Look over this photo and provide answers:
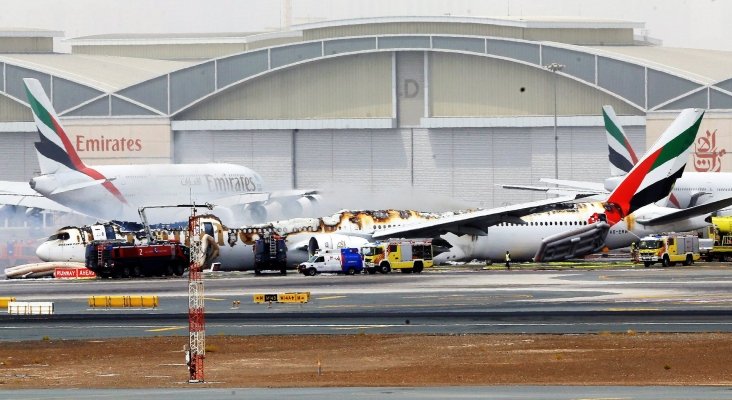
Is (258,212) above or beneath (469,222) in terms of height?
above

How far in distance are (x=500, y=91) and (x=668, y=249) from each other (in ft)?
140

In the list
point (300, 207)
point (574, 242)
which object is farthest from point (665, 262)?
point (300, 207)

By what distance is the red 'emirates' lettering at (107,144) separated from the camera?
5064 inches

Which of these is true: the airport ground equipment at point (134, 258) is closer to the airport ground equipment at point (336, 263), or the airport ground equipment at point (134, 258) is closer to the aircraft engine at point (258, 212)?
the airport ground equipment at point (336, 263)

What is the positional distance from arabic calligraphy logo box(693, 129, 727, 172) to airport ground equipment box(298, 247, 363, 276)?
48918 mm

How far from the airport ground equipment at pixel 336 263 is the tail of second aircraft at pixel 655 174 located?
15.9 metres

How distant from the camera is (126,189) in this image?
336 feet

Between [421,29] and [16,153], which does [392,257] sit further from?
[16,153]

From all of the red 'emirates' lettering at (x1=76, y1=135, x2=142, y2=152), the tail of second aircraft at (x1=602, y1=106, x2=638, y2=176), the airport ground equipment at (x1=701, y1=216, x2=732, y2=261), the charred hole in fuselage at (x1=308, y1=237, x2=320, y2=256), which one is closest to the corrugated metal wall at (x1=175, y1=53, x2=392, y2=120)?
the red 'emirates' lettering at (x1=76, y1=135, x2=142, y2=152)

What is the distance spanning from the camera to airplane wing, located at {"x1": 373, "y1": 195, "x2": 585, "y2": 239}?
8407 centimetres

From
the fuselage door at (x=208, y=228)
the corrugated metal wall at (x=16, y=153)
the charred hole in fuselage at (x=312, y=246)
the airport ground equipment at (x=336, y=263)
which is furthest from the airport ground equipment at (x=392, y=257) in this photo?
the corrugated metal wall at (x=16, y=153)

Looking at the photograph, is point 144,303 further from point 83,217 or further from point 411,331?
point 83,217

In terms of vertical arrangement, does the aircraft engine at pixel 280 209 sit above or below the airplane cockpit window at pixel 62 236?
above

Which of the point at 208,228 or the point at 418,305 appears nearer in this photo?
the point at 418,305
